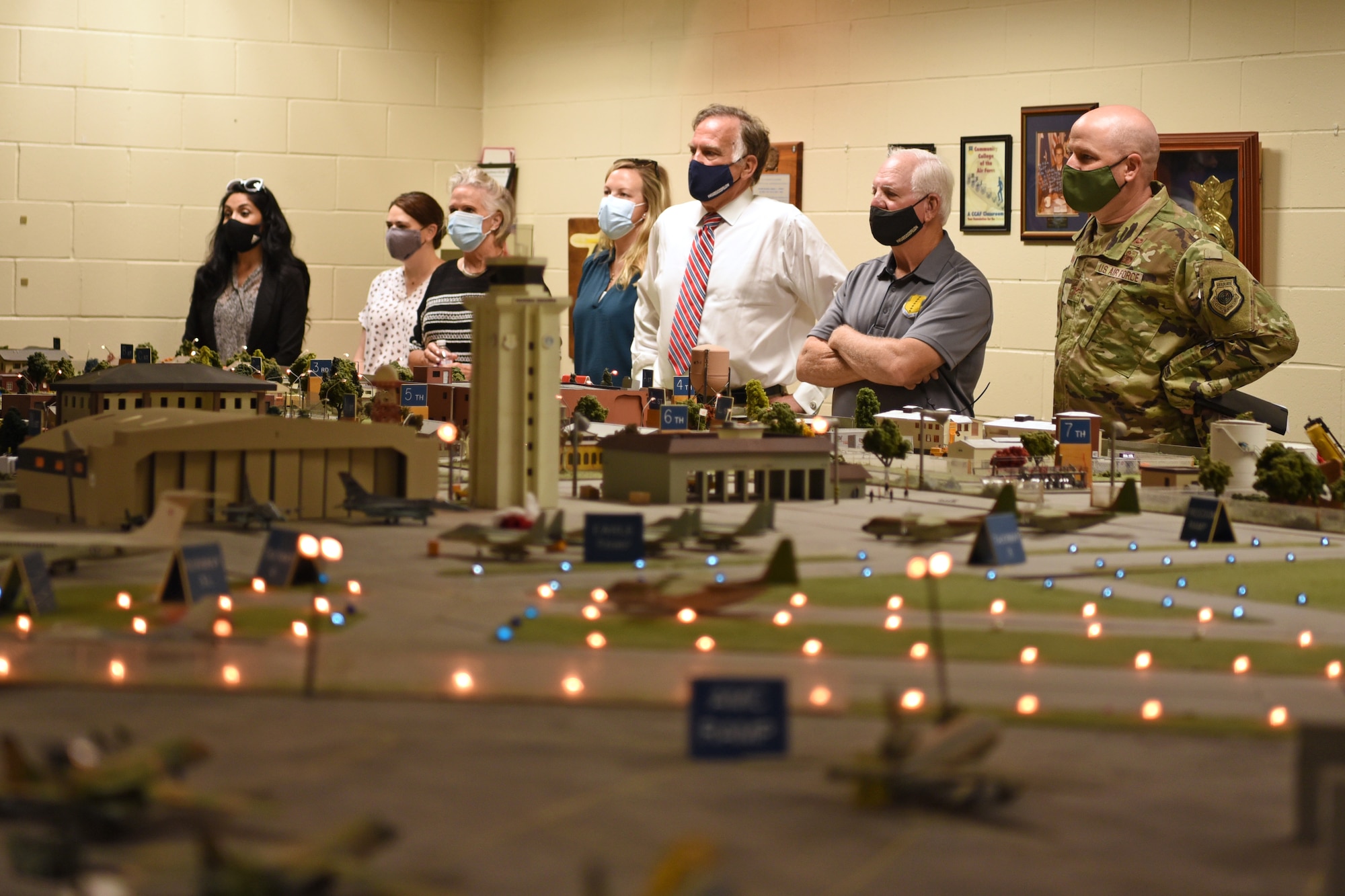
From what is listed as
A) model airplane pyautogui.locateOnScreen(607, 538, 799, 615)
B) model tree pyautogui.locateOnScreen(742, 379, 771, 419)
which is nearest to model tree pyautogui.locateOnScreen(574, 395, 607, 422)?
model tree pyautogui.locateOnScreen(742, 379, 771, 419)

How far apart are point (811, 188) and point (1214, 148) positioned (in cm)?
256

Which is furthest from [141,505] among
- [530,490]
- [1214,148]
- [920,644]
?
[1214,148]

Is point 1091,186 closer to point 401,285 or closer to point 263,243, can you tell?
point 401,285

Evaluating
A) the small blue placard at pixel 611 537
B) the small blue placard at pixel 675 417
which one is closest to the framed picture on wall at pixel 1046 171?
the small blue placard at pixel 675 417

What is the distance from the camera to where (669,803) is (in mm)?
1480

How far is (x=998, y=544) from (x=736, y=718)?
1.61m

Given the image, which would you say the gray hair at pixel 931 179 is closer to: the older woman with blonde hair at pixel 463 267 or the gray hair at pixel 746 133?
the gray hair at pixel 746 133

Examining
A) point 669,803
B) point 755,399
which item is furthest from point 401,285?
point 669,803

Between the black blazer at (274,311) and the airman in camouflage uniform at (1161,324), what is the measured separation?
4.80 meters

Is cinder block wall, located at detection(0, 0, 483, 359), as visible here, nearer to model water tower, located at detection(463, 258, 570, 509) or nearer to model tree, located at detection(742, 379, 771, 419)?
model tree, located at detection(742, 379, 771, 419)

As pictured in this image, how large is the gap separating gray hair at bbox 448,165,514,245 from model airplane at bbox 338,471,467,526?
488 centimetres

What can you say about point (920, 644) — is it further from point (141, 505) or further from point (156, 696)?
point (141, 505)

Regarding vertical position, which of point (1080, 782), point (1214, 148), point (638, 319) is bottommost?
point (1080, 782)

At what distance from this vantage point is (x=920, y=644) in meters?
2.26
